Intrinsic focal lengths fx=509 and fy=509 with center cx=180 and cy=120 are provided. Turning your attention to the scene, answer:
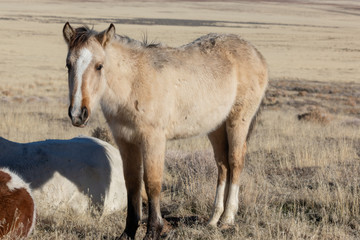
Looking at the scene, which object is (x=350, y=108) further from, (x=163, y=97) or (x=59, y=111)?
(x=163, y=97)

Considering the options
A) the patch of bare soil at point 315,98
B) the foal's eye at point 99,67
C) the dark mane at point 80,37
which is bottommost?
the patch of bare soil at point 315,98

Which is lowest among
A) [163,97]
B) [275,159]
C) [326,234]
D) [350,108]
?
[350,108]

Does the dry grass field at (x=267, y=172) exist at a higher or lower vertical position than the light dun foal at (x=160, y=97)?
lower

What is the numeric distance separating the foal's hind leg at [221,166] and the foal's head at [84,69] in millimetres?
2190

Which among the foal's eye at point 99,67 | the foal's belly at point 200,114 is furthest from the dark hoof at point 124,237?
the foal's eye at point 99,67

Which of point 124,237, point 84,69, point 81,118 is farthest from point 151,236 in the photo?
point 84,69

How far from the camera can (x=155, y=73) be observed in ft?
16.9

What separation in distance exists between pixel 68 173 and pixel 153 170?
1418 mm

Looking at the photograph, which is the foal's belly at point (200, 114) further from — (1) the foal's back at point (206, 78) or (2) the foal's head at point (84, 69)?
(2) the foal's head at point (84, 69)

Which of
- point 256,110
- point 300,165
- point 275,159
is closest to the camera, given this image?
point 256,110

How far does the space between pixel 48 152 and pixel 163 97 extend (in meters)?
1.79

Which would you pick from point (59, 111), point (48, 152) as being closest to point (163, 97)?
point (48, 152)

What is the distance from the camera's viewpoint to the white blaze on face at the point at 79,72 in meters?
4.23

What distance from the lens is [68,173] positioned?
5918mm
